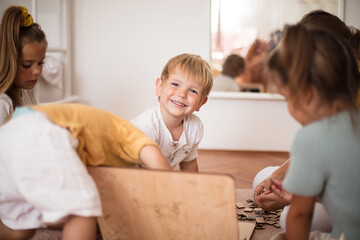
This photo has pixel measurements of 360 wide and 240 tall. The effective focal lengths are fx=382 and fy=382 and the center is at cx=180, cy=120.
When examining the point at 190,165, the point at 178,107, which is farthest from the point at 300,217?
the point at 190,165

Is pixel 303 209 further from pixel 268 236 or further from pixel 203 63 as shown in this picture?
pixel 203 63

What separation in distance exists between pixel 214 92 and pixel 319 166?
1.95m

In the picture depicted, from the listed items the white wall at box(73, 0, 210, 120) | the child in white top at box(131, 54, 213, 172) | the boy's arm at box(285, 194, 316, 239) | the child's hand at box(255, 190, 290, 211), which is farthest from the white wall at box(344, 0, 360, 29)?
the boy's arm at box(285, 194, 316, 239)

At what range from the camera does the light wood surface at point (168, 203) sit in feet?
2.85

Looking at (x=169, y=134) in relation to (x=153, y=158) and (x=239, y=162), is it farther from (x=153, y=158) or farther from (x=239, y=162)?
(x=239, y=162)

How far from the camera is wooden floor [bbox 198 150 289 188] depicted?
210cm

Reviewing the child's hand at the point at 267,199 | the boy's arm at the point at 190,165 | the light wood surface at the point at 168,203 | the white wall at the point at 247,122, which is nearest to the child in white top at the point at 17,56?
the light wood surface at the point at 168,203

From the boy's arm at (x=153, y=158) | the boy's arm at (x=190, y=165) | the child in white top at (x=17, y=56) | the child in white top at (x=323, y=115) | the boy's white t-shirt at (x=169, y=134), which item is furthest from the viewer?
the boy's arm at (x=190, y=165)

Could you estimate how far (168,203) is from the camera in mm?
926

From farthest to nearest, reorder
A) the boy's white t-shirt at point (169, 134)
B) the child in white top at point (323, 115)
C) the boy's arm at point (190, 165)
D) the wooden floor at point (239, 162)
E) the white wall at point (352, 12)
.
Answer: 1. the white wall at point (352, 12)
2. the wooden floor at point (239, 162)
3. the boy's arm at point (190, 165)
4. the boy's white t-shirt at point (169, 134)
5. the child in white top at point (323, 115)

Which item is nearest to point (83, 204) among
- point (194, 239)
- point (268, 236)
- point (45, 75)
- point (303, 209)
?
point (194, 239)

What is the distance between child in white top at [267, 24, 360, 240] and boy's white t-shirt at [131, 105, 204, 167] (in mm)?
697

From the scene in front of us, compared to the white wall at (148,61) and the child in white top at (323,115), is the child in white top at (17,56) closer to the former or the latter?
the child in white top at (323,115)

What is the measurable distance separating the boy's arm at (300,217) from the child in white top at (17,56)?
98 cm
